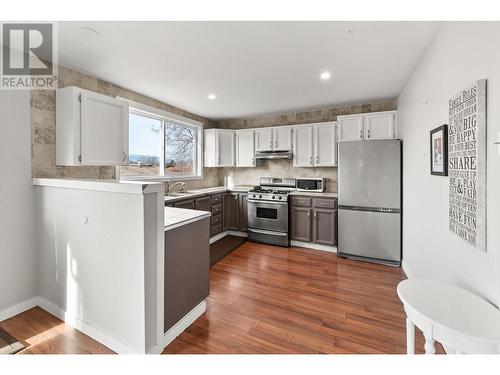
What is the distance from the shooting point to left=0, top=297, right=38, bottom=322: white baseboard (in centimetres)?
207

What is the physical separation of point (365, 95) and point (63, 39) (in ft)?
12.0

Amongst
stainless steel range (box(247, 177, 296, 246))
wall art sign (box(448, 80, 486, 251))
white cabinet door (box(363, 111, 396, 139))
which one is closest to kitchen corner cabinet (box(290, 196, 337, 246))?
stainless steel range (box(247, 177, 296, 246))

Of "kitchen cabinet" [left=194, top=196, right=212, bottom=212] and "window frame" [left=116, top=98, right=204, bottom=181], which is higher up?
"window frame" [left=116, top=98, right=204, bottom=181]

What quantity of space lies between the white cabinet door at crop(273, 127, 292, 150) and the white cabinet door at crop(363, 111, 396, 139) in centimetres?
130

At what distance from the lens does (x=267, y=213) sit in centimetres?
421

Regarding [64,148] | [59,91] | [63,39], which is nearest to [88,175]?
[64,148]

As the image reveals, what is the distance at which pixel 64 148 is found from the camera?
7.69ft

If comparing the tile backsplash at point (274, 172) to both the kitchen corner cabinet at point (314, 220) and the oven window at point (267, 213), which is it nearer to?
the kitchen corner cabinet at point (314, 220)

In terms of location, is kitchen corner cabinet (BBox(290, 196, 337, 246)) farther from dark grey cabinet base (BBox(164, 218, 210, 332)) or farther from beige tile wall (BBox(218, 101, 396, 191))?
dark grey cabinet base (BBox(164, 218, 210, 332))

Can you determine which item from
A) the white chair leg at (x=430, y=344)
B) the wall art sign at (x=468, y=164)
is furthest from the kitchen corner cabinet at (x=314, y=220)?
the white chair leg at (x=430, y=344)

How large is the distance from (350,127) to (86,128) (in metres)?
3.66

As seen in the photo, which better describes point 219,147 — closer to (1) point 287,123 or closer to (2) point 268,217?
(1) point 287,123

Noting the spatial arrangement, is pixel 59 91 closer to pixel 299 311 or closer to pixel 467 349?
pixel 299 311

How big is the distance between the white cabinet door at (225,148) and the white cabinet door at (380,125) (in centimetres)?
259
